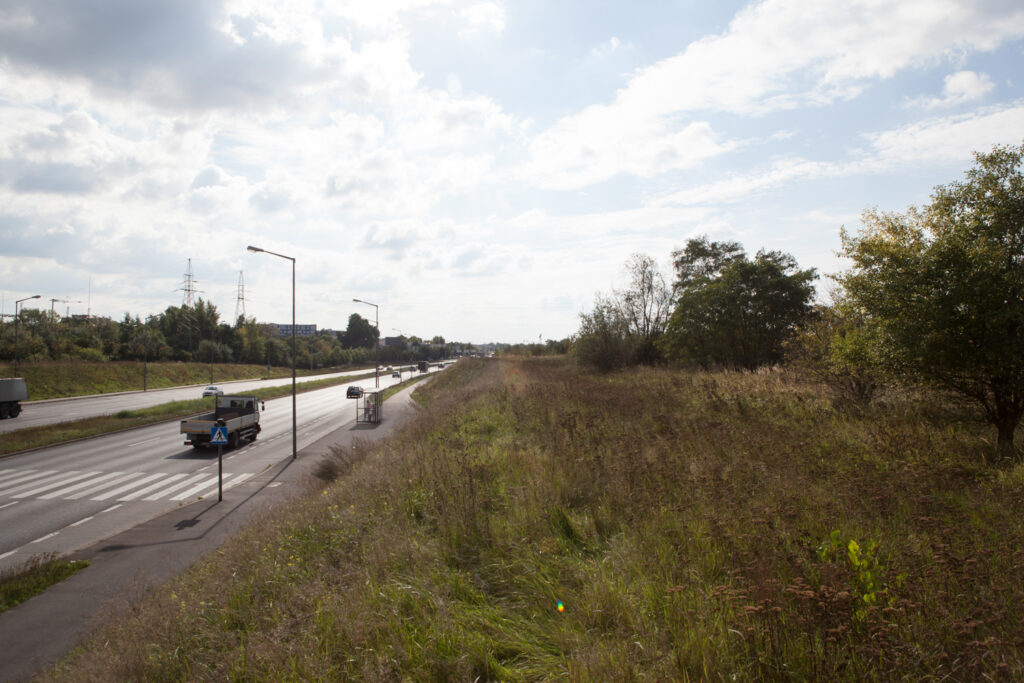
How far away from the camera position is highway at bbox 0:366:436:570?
13.0 metres

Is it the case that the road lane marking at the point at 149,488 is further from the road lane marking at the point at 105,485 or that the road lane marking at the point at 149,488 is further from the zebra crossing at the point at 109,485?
the road lane marking at the point at 105,485

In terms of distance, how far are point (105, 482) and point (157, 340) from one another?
7660 cm

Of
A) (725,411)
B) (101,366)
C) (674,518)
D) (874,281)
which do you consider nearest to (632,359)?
(725,411)

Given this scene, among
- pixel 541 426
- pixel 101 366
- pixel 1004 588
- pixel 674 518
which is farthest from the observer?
pixel 101 366

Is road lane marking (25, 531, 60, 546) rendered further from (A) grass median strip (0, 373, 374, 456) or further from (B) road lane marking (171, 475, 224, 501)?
(A) grass median strip (0, 373, 374, 456)

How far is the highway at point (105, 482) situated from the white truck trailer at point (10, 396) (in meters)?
11.1

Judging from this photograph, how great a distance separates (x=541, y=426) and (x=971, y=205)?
8.72 metres

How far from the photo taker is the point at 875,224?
10055 mm

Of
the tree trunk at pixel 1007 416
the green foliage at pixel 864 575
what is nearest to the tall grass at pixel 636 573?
the green foliage at pixel 864 575

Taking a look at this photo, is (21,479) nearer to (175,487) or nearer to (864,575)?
(175,487)

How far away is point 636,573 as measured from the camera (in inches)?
166

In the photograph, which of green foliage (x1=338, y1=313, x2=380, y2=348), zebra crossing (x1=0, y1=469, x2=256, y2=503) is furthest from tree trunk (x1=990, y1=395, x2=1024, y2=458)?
green foliage (x1=338, y1=313, x2=380, y2=348)

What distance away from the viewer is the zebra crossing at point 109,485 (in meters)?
16.3

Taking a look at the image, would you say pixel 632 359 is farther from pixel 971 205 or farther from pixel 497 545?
pixel 497 545
